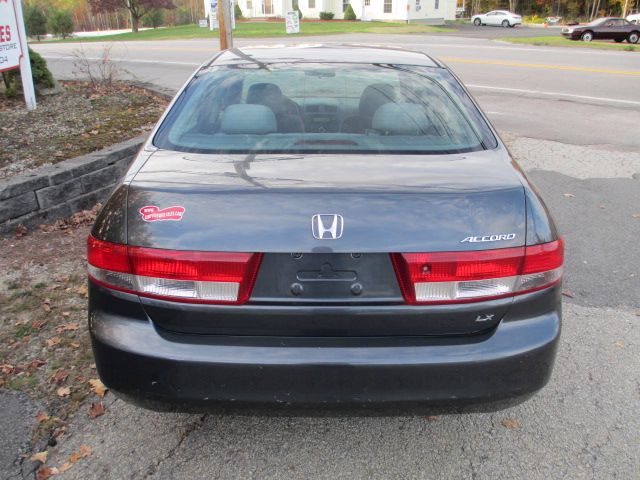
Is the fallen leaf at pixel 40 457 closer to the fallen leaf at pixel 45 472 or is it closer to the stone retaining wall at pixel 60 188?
the fallen leaf at pixel 45 472

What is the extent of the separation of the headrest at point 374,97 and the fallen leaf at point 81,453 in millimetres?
2110

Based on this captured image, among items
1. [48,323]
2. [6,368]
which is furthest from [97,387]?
[48,323]

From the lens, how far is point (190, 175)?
226 centimetres

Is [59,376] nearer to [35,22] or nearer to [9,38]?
[9,38]

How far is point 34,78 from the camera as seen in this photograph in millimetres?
7922

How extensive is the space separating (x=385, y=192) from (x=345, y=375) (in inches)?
26.3

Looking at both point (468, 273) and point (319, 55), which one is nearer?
point (468, 273)

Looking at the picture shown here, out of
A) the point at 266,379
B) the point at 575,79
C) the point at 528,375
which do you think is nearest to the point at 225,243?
the point at 266,379

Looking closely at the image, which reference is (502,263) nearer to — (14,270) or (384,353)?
(384,353)

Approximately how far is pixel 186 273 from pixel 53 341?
180 centimetres

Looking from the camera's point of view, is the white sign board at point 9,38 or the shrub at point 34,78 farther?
the shrub at point 34,78

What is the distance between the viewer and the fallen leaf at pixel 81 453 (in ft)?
8.31

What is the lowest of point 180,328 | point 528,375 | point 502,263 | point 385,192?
point 528,375

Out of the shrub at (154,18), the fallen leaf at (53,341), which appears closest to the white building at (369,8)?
the shrub at (154,18)
